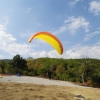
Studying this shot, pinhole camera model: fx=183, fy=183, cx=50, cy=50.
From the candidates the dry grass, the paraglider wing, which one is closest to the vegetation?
the dry grass

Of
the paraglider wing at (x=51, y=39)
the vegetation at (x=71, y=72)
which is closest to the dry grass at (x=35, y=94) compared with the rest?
the paraglider wing at (x=51, y=39)

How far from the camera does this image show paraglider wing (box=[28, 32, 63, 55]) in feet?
25.3

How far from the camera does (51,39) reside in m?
8.05

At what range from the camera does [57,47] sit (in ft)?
27.4

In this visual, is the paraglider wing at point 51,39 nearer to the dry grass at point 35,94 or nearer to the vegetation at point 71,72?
the dry grass at point 35,94

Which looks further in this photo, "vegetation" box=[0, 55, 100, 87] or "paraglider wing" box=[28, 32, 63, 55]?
"vegetation" box=[0, 55, 100, 87]

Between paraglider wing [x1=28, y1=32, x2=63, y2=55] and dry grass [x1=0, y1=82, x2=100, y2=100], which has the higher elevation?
paraglider wing [x1=28, y1=32, x2=63, y2=55]

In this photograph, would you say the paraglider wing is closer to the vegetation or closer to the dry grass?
the dry grass

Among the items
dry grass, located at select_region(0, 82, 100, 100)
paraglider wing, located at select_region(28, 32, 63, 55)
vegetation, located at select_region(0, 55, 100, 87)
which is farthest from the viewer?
vegetation, located at select_region(0, 55, 100, 87)

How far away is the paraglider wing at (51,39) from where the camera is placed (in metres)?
7.71

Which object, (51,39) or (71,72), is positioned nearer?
(51,39)

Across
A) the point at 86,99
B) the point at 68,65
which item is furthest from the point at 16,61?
the point at 86,99

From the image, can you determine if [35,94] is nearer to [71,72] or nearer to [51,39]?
[51,39]

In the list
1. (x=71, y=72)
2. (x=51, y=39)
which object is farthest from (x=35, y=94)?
(x=71, y=72)
